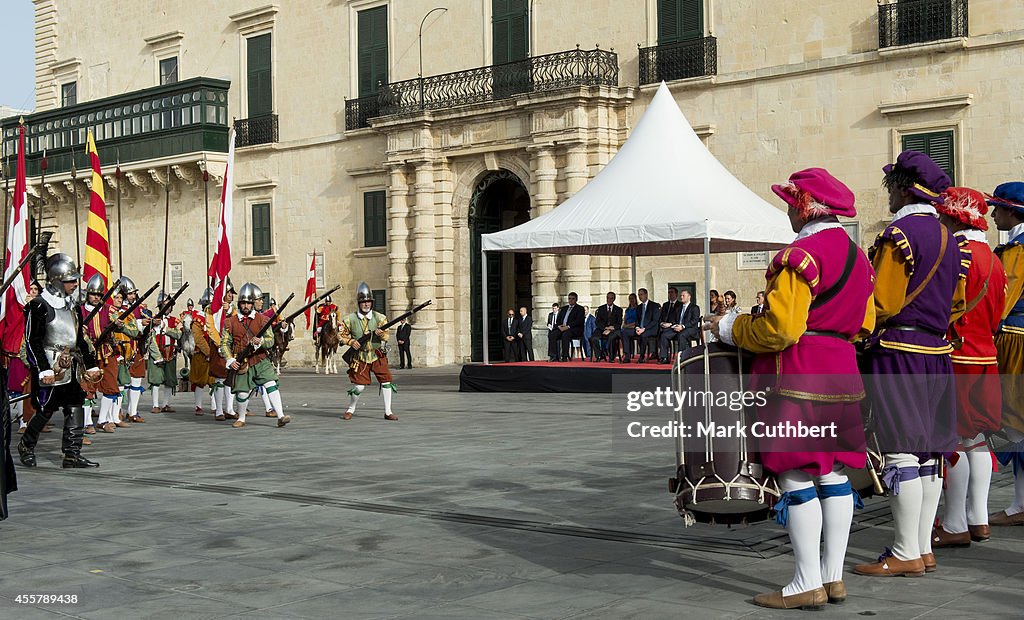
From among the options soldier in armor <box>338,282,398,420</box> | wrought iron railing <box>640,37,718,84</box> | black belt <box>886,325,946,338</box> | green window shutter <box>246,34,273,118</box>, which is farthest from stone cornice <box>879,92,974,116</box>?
green window shutter <box>246,34,273,118</box>

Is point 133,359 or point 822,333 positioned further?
point 133,359

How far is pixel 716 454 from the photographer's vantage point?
568cm

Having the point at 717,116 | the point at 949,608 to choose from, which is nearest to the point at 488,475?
the point at 949,608

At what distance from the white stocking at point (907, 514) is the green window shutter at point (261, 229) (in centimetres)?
3064

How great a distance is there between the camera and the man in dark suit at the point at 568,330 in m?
25.2

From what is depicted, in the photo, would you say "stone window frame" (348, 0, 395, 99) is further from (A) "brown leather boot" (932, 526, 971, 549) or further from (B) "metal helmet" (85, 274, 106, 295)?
(A) "brown leather boot" (932, 526, 971, 549)

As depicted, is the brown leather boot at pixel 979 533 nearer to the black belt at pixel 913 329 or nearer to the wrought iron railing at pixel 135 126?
the black belt at pixel 913 329

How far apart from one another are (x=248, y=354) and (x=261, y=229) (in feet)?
65.1

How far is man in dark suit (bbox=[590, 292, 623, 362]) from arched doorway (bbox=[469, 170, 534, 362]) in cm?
599

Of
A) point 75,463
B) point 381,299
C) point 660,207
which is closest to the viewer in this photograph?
point 75,463

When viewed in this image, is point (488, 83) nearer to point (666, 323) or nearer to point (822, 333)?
point (666, 323)

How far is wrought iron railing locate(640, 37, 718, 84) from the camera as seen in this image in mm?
25719

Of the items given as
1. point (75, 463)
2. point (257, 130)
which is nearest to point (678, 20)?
point (257, 130)

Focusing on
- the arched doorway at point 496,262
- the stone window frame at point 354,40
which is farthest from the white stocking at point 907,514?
the stone window frame at point 354,40
